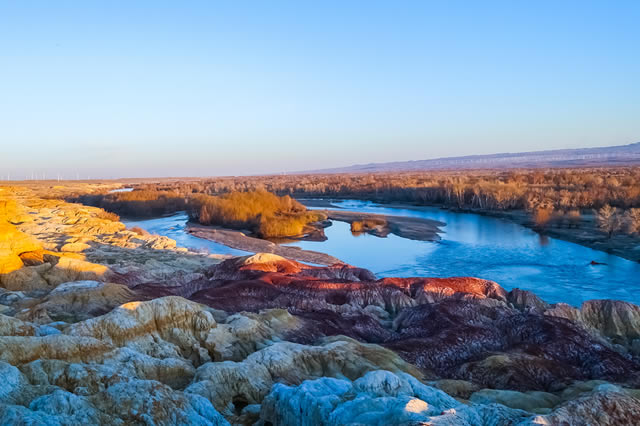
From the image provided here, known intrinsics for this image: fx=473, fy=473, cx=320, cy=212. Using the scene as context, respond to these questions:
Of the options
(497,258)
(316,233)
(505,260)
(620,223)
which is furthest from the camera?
(316,233)

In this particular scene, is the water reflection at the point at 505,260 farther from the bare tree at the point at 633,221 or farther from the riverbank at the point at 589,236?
the bare tree at the point at 633,221

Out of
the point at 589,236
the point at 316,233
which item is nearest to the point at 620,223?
the point at 589,236

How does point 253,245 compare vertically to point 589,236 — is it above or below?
above

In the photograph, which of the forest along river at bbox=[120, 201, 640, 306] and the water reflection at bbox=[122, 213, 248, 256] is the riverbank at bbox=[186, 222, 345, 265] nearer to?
the water reflection at bbox=[122, 213, 248, 256]

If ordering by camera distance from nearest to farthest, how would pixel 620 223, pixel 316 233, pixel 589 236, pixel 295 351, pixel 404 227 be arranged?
pixel 295 351, pixel 589 236, pixel 620 223, pixel 316 233, pixel 404 227

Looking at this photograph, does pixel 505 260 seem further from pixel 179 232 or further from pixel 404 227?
pixel 179 232

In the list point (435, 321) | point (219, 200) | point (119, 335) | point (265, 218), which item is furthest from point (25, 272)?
point (219, 200)

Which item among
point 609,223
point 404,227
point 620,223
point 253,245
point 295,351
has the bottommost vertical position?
point 404,227

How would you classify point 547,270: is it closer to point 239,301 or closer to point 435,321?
point 435,321
